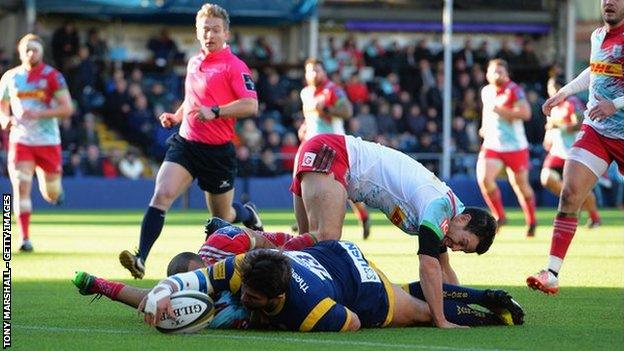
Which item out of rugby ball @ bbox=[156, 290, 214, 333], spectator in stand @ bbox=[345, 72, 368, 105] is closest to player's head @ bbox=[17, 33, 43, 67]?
rugby ball @ bbox=[156, 290, 214, 333]

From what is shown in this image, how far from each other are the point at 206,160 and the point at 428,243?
4.23m

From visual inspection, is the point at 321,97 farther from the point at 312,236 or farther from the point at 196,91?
the point at 312,236

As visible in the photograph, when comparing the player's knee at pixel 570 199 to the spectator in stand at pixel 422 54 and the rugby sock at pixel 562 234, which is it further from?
the spectator in stand at pixel 422 54

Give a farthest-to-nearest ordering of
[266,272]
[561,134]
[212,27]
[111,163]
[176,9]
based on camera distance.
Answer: [176,9] < [111,163] < [561,134] < [212,27] < [266,272]

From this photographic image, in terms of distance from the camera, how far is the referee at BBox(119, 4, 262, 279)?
42.1ft

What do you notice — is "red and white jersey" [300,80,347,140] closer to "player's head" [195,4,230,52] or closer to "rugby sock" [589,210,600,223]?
"rugby sock" [589,210,600,223]

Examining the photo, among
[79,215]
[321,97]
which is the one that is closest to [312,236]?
[321,97]

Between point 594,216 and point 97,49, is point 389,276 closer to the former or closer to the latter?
point 594,216

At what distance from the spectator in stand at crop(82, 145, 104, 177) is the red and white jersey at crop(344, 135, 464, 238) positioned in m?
19.2

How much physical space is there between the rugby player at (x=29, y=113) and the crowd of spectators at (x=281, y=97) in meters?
12.5

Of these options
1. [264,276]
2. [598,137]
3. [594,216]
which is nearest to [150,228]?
[598,137]

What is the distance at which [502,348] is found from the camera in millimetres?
8242

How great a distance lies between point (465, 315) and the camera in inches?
375

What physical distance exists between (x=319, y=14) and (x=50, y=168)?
21261 mm
